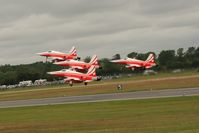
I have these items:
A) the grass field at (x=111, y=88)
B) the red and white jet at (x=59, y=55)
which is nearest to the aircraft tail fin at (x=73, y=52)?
the red and white jet at (x=59, y=55)

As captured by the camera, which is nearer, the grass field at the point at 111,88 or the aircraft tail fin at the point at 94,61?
the grass field at the point at 111,88

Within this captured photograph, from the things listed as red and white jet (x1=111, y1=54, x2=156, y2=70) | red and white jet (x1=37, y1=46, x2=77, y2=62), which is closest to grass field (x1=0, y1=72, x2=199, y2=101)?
red and white jet (x1=37, y1=46, x2=77, y2=62)

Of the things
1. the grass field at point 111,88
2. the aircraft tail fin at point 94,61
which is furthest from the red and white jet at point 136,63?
the grass field at point 111,88

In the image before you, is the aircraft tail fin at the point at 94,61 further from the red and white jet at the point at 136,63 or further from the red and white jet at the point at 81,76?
the red and white jet at the point at 81,76

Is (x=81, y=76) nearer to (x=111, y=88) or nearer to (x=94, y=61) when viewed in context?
(x=94, y=61)

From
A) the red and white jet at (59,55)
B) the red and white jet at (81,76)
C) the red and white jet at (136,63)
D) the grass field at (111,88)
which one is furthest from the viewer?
the red and white jet at (136,63)

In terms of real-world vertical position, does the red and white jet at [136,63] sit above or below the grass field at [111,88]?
above

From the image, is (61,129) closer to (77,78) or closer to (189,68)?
(77,78)

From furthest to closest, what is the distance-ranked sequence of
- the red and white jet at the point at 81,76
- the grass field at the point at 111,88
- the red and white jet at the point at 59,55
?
the red and white jet at the point at 59,55 < the red and white jet at the point at 81,76 < the grass field at the point at 111,88

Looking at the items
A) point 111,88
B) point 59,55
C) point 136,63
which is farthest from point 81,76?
point 136,63

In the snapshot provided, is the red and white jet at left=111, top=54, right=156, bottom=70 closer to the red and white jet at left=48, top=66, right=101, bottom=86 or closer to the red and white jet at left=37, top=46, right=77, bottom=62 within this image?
the red and white jet at left=37, top=46, right=77, bottom=62

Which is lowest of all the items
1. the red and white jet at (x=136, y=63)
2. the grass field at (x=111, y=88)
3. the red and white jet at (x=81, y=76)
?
the grass field at (x=111, y=88)

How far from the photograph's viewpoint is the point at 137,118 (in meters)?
36.5

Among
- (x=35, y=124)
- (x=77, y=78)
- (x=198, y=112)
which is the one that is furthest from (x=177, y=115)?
(x=77, y=78)
